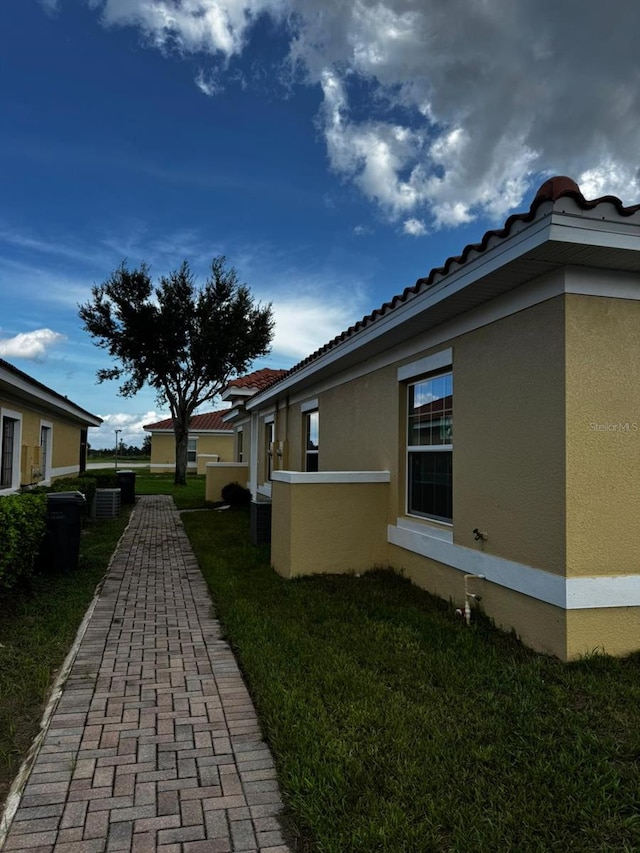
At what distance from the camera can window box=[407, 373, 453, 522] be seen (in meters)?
5.65

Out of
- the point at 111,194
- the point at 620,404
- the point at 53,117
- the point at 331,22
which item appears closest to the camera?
the point at 620,404

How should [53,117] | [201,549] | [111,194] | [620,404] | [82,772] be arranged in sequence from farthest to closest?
[111,194], [53,117], [201,549], [620,404], [82,772]

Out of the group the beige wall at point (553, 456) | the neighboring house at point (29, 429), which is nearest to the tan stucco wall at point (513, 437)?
the beige wall at point (553, 456)

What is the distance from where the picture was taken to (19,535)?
18.7 ft

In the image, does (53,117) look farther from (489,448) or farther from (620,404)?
(620,404)

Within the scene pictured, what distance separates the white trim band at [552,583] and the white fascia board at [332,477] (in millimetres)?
1670

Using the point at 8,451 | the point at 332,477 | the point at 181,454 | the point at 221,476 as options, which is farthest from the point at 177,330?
the point at 332,477

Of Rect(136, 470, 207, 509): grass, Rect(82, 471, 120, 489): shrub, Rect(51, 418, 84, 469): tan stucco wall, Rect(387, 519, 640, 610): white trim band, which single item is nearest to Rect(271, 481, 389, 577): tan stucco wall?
Rect(387, 519, 640, 610): white trim band

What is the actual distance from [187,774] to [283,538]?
13.4ft

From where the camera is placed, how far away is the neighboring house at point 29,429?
9.67 metres

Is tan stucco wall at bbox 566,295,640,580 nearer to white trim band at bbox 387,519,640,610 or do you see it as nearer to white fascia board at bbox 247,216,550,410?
white trim band at bbox 387,519,640,610

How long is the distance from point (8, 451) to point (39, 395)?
4.87 ft

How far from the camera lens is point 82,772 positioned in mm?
2652

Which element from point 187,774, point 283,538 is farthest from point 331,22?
point 187,774
